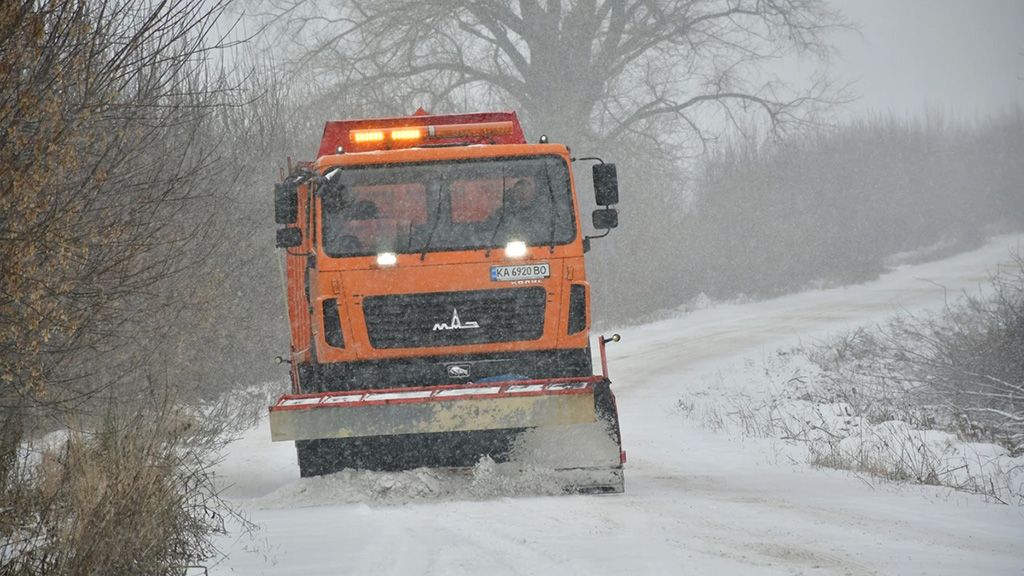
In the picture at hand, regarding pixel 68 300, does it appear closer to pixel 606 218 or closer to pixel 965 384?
pixel 606 218

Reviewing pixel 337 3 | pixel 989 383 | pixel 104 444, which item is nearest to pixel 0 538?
pixel 104 444

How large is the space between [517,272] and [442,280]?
1.95ft

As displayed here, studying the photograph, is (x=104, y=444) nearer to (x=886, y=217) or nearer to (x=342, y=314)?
(x=342, y=314)

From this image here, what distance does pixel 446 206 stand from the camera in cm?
856

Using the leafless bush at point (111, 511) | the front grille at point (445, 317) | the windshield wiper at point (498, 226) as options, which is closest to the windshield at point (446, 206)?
the windshield wiper at point (498, 226)

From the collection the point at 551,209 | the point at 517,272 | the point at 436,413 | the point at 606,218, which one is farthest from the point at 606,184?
the point at 436,413

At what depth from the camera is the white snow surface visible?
206 inches

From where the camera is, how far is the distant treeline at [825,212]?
34781mm

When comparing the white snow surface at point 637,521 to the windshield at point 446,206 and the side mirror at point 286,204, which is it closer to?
the windshield at point 446,206

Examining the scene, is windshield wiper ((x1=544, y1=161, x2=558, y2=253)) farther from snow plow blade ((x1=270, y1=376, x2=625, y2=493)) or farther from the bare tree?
the bare tree

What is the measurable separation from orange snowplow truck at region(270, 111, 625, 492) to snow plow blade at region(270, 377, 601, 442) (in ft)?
1.25

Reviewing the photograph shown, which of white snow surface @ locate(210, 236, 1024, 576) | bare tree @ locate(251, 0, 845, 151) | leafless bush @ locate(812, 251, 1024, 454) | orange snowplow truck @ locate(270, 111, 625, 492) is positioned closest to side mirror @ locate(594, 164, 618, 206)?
orange snowplow truck @ locate(270, 111, 625, 492)

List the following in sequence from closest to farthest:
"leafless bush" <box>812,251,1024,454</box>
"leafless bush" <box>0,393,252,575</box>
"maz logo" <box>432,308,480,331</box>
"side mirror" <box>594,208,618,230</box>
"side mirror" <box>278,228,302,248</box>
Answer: "leafless bush" <box>0,393,252,575</box>
"maz logo" <box>432,308,480,331</box>
"side mirror" <box>278,228,302,248</box>
"side mirror" <box>594,208,618,230</box>
"leafless bush" <box>812,251,1024,454</box>

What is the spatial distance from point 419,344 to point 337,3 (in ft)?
76.1
